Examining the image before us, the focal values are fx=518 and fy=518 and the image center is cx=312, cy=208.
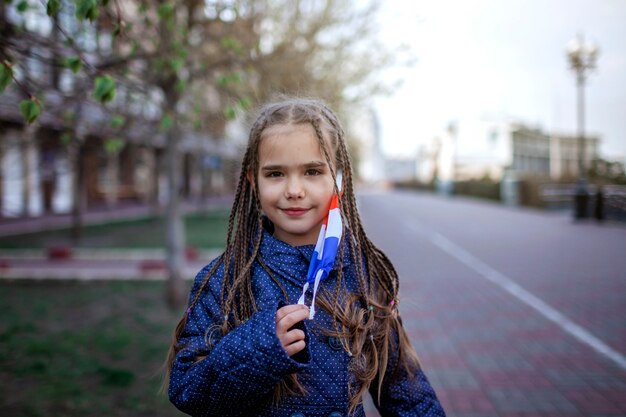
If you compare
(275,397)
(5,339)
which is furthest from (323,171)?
(5,339)

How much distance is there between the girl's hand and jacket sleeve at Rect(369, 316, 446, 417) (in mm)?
470

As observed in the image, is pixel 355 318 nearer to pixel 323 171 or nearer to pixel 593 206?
pixel 323 171

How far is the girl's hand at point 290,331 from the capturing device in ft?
4.36

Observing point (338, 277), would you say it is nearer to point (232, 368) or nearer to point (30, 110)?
point (232, 368)

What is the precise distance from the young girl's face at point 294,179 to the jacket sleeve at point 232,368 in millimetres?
344

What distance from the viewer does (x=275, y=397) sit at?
4.86 feet

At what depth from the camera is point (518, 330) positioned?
5.50 m

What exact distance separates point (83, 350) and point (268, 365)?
418cm

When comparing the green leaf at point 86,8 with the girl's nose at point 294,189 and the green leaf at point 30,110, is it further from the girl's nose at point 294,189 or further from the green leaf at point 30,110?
the girl's nose at point 294,189

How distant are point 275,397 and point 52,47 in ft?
10.5

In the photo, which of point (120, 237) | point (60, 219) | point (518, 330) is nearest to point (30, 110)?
point (518, 330)

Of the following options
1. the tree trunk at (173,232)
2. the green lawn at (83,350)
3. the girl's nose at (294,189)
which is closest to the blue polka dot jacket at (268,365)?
the girl's nose at (294,189)

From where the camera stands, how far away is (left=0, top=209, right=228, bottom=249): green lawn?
12.5 metres

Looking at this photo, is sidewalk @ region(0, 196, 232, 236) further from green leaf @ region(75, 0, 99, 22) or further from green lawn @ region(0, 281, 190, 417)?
green leaf @ region(75, 0, 99, 22)
